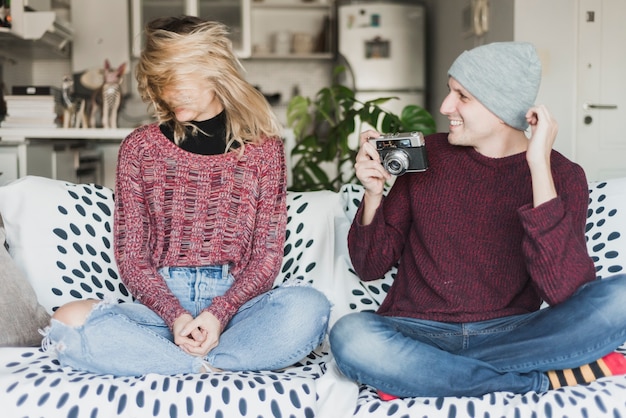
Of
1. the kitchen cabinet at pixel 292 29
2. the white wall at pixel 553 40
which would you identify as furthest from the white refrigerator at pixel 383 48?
the white wall at pixel 553 40

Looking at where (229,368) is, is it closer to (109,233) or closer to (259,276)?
(259,276)

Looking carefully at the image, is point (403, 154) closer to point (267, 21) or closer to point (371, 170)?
point (371, 170)

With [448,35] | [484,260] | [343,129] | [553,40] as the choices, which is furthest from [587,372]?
[448,35]

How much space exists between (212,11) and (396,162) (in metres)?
3.73

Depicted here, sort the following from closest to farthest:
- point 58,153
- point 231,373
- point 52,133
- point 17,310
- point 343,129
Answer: point 231,373 → point 17,310 → point 343,129 → point 52,133 → point 58,153

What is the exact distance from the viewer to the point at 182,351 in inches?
57.3

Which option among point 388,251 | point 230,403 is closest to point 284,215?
point 388,251

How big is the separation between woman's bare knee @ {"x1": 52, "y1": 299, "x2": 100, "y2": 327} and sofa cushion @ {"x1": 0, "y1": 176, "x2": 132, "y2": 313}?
30 centimetres

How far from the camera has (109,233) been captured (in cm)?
181

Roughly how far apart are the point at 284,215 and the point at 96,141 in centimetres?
304

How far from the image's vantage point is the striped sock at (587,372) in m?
1.39

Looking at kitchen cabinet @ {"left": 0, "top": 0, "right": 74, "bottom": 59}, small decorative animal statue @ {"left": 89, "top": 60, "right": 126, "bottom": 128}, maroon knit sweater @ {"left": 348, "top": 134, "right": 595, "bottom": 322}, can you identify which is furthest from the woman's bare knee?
small decorative animal statue @ {"left": 89, "top": 60, "right": 126, "bottom": 128}

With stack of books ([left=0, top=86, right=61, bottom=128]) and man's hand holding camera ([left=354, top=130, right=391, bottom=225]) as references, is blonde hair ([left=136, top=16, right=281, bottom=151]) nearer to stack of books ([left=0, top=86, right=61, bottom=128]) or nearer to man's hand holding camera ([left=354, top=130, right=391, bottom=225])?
man's hand holding camera ([left=354, top=130, right=391, bottom=225])

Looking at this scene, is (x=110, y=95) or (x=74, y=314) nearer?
(x=74, y=314)
